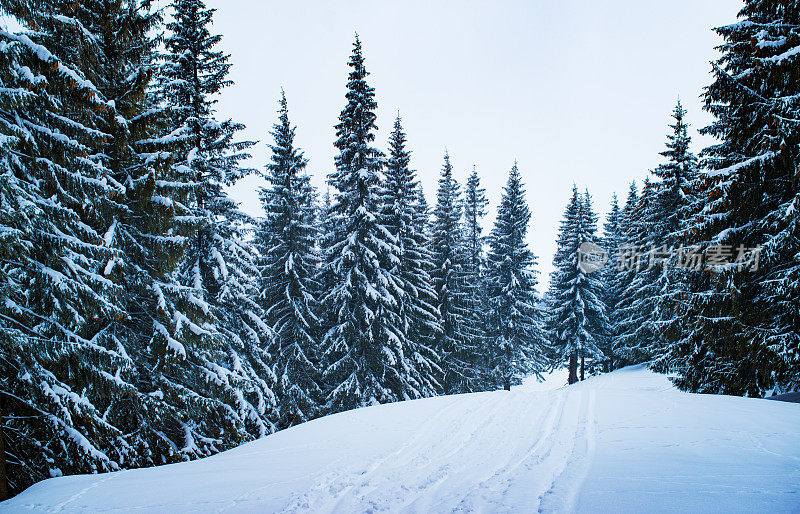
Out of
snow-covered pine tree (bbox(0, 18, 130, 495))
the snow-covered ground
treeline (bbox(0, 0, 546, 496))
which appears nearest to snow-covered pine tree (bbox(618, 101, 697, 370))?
the snow-covered ground

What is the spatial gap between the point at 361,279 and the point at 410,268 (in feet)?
→ 14.4

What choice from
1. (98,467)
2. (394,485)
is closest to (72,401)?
(98,467)

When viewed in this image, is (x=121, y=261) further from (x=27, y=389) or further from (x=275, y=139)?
(x=275, y=139)

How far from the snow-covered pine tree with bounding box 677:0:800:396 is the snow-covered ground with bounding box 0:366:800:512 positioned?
193cm

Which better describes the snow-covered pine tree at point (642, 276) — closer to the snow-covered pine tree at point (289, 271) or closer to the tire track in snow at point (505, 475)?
the tire track in snow at point (505, 475)

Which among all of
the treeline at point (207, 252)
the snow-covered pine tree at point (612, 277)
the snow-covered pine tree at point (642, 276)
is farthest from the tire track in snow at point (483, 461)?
the snow-covered pine tree at point (612, 277)

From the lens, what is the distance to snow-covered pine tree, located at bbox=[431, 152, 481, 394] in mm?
23500

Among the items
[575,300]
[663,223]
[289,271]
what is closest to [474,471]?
[289,271]

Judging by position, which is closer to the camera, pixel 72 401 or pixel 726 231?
pixel 72 401

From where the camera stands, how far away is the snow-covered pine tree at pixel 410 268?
19.3 metres

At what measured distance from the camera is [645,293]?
2297 cm

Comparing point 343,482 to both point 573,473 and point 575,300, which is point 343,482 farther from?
point 575,300

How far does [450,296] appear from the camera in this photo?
23.7 metres

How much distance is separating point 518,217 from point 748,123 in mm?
16974
